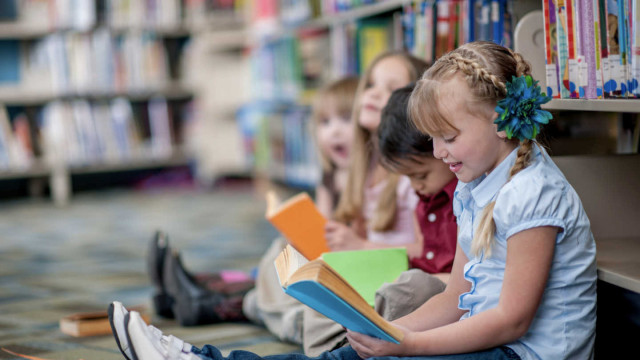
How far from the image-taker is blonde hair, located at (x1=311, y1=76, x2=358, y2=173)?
1983 millimetres

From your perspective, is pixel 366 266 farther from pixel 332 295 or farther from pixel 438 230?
pixel 332 295

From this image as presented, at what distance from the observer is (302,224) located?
152 centimetres

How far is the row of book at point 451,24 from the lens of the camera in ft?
5.17

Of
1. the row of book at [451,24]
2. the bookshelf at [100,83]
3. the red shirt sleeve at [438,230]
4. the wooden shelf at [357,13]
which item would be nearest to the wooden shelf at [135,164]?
the bookshelf at [100,83]

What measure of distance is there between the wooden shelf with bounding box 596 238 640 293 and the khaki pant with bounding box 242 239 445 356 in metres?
0.26

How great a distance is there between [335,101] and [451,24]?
14.6 inches

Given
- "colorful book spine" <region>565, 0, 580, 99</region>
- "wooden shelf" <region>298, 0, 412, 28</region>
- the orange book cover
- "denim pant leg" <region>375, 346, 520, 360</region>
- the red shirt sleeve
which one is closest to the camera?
"denim pant leg" <region>375, 346, 520, 360</region>

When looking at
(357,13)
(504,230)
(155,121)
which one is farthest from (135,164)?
(504,230)

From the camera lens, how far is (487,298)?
98cm

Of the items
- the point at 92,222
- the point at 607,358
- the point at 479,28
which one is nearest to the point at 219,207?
the point at 92,222

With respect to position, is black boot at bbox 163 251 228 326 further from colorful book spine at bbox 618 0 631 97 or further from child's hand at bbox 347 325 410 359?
colorful book spine at bbox 618 0 631 97

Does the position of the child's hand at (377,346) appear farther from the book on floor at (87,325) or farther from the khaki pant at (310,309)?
the book on floor at (87,325)

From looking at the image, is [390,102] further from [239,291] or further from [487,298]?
[239,291]

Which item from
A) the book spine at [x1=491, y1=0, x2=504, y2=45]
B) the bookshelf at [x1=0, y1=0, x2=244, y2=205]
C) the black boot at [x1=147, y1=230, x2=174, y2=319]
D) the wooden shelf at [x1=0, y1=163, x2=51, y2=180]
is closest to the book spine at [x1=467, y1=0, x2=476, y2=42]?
the book spine at [x1=491, y1=0, x2=504, y2=45]
